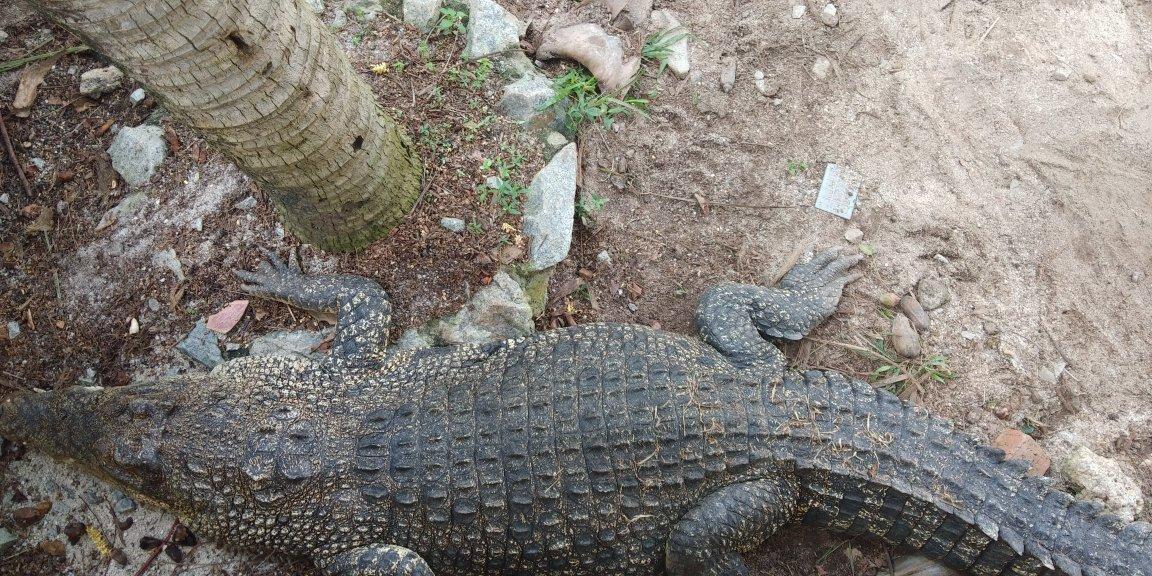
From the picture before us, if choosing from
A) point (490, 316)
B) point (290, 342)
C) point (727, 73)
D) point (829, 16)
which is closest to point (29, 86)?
point (290, 342)

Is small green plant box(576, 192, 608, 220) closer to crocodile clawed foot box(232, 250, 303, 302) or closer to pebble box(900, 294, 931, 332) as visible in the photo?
crocodile clawed foot box(232, 250, 303, 302)

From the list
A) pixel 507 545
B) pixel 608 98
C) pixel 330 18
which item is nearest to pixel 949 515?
pixel 507 545

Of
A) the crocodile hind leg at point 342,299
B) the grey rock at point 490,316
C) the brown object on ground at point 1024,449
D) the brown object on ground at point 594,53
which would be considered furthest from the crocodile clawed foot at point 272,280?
the brown object on ground at point 1024,449

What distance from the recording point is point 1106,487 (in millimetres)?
3496

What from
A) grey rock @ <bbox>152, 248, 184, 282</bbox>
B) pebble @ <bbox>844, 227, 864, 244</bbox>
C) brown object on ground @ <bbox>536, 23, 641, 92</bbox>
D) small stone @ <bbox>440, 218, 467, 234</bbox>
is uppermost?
brown object on ground @ <bbox>536, 23, 641, 92</bbox>

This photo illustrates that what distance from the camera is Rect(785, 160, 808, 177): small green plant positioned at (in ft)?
14.1

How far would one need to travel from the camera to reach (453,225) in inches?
151

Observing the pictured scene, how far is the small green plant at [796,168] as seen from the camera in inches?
169

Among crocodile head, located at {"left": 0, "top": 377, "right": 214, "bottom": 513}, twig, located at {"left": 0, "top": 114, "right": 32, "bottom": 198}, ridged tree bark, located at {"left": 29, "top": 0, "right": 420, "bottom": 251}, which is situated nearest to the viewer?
ridged tree bark, located at {"left": 29, "top": 0, "right": 420, "bottom": 251}

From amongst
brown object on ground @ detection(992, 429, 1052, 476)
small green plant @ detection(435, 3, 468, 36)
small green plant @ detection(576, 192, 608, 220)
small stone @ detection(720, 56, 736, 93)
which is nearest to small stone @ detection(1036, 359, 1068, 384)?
brown object on ground @ detection(992, 429, 1052, 476)

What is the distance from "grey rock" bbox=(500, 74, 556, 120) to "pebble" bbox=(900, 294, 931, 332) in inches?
92.1

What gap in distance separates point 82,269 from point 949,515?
448 cm

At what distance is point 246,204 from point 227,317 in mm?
619

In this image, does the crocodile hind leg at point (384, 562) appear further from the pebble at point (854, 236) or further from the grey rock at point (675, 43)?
the grey rock at point (675, 43)
